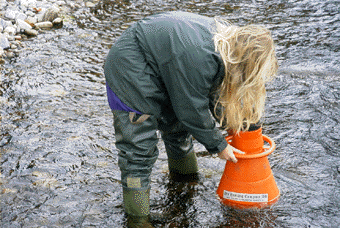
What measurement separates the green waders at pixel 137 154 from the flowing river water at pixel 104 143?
0.56 feet

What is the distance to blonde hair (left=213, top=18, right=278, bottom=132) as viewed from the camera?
195 centimetres

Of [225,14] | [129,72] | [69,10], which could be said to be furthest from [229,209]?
[69,10]

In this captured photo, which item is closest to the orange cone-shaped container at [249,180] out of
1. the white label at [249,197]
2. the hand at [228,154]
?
the white label at [249,197]

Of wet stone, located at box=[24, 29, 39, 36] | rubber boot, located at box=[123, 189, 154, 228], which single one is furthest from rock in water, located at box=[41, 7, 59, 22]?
rubber boot, located at box=[123, 189, 154, 228]

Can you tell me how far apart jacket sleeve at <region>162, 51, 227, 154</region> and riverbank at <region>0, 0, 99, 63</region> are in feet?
10.8

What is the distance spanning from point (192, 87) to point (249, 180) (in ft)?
2.67

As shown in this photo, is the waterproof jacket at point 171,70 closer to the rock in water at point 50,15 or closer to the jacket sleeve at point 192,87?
the jacket sleeve at point 192,87

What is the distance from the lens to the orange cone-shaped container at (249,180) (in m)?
2.45

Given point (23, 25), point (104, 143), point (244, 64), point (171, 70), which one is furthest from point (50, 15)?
point (244, 64)

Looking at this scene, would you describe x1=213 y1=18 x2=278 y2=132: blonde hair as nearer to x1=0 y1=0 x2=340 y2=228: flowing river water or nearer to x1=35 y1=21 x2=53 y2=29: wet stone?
x1=0 y1=0 x2=340 y2=228: flowing river water

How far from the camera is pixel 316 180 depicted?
275 centimetres

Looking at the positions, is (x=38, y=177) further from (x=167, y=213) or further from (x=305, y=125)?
(x=305, y=125)

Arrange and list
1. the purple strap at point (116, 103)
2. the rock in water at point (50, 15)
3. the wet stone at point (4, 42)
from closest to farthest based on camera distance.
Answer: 1. the purple strap at point (116, 103)
2. the wet stone at point (4, 42)
3. the rock in water at point (50, 15)

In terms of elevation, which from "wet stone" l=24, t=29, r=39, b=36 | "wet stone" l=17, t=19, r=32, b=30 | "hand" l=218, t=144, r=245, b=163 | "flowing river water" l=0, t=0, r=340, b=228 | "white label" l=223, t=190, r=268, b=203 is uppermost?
"hand" l=218, t=144, r=245, b=163
